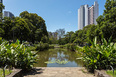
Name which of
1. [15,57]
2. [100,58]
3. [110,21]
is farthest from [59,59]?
[110,21]

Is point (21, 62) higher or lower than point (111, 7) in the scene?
lower

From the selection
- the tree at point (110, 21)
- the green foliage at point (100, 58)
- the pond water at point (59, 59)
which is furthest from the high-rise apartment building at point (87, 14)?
the green foliage at point (100, 58)

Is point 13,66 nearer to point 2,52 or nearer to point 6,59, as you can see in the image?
point 6,59

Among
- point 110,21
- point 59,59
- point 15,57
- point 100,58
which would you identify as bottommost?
point 59,59

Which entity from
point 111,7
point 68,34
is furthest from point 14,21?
point 68,34

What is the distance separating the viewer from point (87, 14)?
73.0 m

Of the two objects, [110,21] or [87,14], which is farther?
[87,14]

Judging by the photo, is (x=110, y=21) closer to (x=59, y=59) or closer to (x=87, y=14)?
(x=59, y=59)

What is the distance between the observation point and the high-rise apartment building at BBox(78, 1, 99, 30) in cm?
7069

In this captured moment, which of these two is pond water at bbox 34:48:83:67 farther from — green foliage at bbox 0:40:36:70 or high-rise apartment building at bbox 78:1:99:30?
high-rise apartment building at bbox 78:1:99:30

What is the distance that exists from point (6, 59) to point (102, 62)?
12.2 ft

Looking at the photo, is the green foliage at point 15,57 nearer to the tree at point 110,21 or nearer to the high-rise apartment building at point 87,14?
the tree at point 110,21

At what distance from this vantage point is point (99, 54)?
12.5 ft

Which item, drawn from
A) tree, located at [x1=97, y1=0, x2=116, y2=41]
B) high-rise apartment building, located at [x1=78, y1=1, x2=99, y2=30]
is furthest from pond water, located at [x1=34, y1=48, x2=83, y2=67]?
high-rise apartment building, located at [x1=78, y1=1, x2=99, y2=30]
